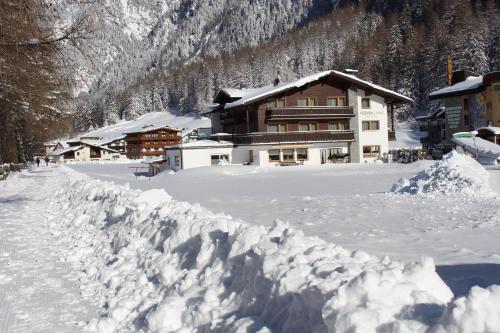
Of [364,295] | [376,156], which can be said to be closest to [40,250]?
[364,295]

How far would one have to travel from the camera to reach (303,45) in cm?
14862

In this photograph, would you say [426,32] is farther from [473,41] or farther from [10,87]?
[10,87]

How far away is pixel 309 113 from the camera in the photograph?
138ft

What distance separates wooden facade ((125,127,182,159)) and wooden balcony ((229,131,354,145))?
2661 inches

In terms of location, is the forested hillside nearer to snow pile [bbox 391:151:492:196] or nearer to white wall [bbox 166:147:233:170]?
white wall [bbox 166:147:233:170]

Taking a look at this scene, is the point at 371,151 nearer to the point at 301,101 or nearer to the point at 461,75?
the point at 301,101

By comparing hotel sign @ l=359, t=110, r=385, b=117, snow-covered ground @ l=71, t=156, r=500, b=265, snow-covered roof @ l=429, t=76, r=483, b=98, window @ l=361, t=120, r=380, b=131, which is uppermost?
snow-covered roof @ l=429, t=76, r=483, b=98

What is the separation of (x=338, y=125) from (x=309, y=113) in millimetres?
3620

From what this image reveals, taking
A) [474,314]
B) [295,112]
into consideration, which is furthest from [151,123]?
[474,314]

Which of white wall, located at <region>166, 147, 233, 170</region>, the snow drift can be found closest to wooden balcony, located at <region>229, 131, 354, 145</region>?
white wall, located at <region>166, 147, 233, 170</region>

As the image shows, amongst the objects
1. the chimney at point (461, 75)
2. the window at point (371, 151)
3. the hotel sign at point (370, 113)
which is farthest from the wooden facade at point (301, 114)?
the chimney at point (461, 75)

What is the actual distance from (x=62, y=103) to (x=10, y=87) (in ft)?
33.3

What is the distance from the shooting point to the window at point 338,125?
43.4 metres

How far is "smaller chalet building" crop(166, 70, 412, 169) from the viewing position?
1591 inches
